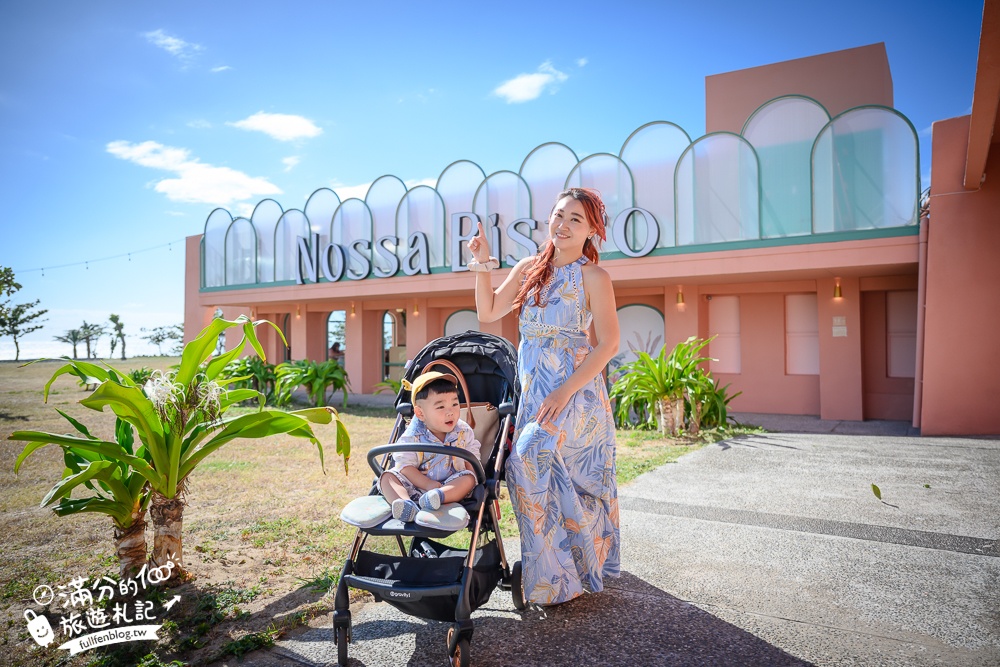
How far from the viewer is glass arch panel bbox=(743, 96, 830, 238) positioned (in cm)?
894

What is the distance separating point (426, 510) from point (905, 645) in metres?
1.90

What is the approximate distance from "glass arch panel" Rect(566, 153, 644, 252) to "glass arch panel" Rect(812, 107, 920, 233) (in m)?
2.93

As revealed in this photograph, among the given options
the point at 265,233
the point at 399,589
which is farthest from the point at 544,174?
the point at 399,589

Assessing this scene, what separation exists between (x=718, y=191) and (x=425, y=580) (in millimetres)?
9019

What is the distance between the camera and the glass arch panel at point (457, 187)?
467 inches

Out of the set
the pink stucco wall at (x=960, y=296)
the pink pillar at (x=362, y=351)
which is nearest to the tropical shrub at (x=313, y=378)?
the pink pillar at (x=362, y=351)

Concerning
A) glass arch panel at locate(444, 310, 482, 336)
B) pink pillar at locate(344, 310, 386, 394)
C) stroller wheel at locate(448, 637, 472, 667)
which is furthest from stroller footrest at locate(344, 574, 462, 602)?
pink pillar at locate(344, 310, 386, 394)

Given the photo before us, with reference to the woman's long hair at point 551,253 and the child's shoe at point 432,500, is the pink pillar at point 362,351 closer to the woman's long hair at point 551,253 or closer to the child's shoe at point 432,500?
the woman's long hair at point 551,253

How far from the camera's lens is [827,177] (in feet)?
28.8

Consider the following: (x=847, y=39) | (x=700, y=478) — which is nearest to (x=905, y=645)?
(x=700, y=478)

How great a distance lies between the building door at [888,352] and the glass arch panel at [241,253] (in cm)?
1413

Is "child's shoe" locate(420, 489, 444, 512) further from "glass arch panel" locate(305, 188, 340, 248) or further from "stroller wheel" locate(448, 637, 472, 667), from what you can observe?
"glass arch panel" locate(305, 188, 340, 248)

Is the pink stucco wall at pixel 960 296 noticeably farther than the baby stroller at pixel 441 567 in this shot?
Yes

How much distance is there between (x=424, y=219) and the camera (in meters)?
12.4
